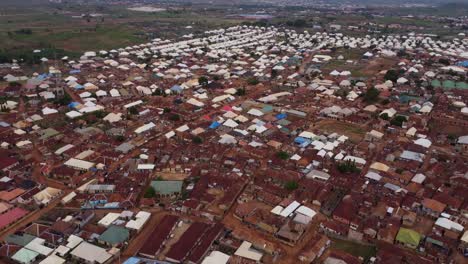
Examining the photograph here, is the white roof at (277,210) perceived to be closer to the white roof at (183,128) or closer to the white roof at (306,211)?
the white roof at (306,211)

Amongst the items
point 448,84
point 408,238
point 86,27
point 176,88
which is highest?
point 86,27

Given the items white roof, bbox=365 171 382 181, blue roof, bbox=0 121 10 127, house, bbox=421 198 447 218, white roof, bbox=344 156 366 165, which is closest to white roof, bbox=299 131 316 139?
white roof, bbox=344 156 366 165

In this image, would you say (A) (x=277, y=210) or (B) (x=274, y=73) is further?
(B) (x=274, y=73)

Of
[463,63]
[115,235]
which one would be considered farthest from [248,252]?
[463,63]

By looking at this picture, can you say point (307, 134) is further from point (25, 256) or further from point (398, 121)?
point (25, 256)

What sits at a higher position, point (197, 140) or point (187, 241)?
point (197, 140)

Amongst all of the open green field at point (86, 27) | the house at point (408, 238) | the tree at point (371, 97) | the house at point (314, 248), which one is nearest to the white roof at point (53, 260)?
the house at point (314, 248)

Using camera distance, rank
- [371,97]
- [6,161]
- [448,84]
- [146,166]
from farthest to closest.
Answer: [448,84] → [371,97] → [6,161] → [146,166]
